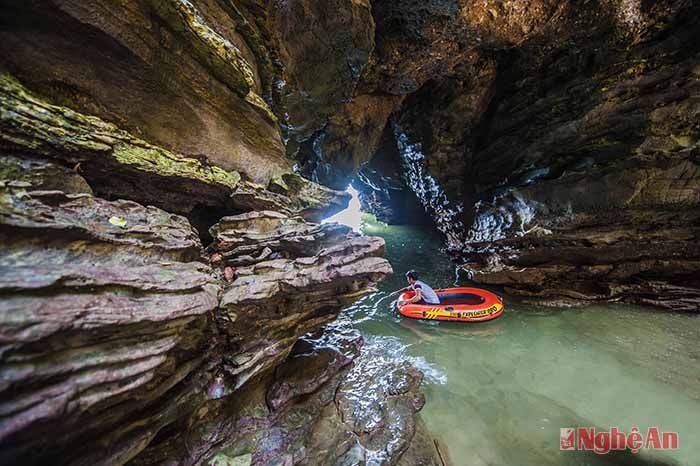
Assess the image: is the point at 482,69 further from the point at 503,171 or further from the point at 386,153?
the point at 386,153

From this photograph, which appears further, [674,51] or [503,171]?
[503,171]

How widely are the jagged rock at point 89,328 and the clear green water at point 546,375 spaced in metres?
4.30

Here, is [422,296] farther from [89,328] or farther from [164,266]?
[89,328]

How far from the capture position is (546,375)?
Result: 547 centimetres

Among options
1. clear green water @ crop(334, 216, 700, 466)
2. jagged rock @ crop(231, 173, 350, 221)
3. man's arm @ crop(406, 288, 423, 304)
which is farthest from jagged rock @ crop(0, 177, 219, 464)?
man's arm @ crop(406, 288, 423, 304)

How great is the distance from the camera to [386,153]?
16031mm

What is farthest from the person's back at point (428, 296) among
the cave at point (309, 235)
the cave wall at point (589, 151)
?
the cave wall at point (589, 151)

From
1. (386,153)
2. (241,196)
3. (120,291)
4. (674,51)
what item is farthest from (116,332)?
(386,153)

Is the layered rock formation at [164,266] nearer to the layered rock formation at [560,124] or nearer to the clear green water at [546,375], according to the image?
the clear green water at [546,375]

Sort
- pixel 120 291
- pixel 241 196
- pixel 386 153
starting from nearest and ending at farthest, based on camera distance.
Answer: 1. pixel 120 291
2. pixel 241 196
3. pixel 386 153

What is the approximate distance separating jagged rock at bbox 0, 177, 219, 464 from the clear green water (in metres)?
4.30

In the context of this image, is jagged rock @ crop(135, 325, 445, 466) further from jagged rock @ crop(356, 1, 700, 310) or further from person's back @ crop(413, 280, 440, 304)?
jagged rock @ crop(356, 1, 700, 310)

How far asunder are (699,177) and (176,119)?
12.6 meters

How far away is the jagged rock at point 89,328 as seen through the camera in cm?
183
